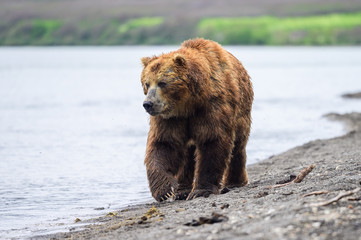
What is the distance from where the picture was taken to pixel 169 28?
126 m

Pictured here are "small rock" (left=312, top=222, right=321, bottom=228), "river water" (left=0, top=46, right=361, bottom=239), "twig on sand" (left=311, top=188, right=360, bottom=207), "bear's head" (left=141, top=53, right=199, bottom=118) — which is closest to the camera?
"small rock" (left=312, top=222, right=321, bottom=228)

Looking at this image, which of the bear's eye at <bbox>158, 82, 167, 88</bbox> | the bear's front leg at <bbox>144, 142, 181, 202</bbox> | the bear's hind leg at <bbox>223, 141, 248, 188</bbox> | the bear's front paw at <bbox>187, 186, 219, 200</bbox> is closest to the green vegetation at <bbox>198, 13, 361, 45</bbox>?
the bear's hind leg at <bbox>223, 141, 248, 188</bbox>

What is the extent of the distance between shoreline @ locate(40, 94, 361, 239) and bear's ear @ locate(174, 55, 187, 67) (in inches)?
61.6

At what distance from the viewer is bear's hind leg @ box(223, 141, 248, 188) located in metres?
9.30

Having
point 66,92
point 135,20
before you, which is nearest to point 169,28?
point 135,20

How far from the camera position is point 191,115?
26.2 feet

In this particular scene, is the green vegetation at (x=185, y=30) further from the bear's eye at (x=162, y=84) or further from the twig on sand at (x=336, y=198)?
the twig on sand at (x=336, y=198)

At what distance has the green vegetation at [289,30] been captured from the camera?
393 feet

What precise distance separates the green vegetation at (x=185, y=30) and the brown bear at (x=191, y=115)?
105045 millimetres

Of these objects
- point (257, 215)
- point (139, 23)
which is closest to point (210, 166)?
point (257, 215)

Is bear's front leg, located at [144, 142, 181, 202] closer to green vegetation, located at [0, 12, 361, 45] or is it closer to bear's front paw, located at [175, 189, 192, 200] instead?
bear's front paw, located at [175, 189, 192, 200]

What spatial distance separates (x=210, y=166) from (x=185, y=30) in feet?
389

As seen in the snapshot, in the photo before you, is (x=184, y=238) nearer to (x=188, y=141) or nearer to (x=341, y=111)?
(x=188, y=141)

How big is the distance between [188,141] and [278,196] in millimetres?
1519
